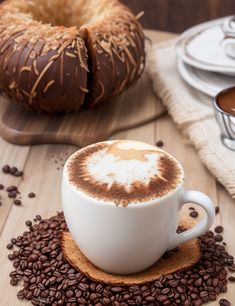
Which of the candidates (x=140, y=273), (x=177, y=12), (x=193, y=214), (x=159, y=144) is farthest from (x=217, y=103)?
(x=177, y=12)

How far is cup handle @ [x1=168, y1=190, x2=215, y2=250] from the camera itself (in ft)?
4.28

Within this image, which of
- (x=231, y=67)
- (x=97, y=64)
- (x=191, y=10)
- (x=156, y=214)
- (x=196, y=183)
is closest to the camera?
(x=156, y=214)

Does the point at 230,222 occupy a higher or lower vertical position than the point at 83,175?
lower

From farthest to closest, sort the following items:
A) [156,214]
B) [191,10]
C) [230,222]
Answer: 1. [191,10]
2. [230,222]
3. [156,214]

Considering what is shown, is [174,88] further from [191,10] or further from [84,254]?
[191,10]

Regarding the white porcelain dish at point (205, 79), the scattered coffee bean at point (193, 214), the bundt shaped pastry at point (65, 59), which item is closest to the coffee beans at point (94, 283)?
the scattered coffee bean at point (193, 214)

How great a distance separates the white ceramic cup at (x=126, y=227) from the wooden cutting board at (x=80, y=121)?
46cm

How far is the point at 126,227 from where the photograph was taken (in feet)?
4.09

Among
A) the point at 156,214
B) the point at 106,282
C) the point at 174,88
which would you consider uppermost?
the point at 156,214

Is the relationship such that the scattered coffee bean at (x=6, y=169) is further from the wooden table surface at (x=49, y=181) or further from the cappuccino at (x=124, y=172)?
the cappuccino at (x=124, y=172)

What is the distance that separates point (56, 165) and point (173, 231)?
47 cm

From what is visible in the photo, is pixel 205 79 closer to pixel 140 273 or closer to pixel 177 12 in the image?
pixel 140 273

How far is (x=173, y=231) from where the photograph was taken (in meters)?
1.32

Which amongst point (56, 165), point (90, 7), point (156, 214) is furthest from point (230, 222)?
point (90, 7)
